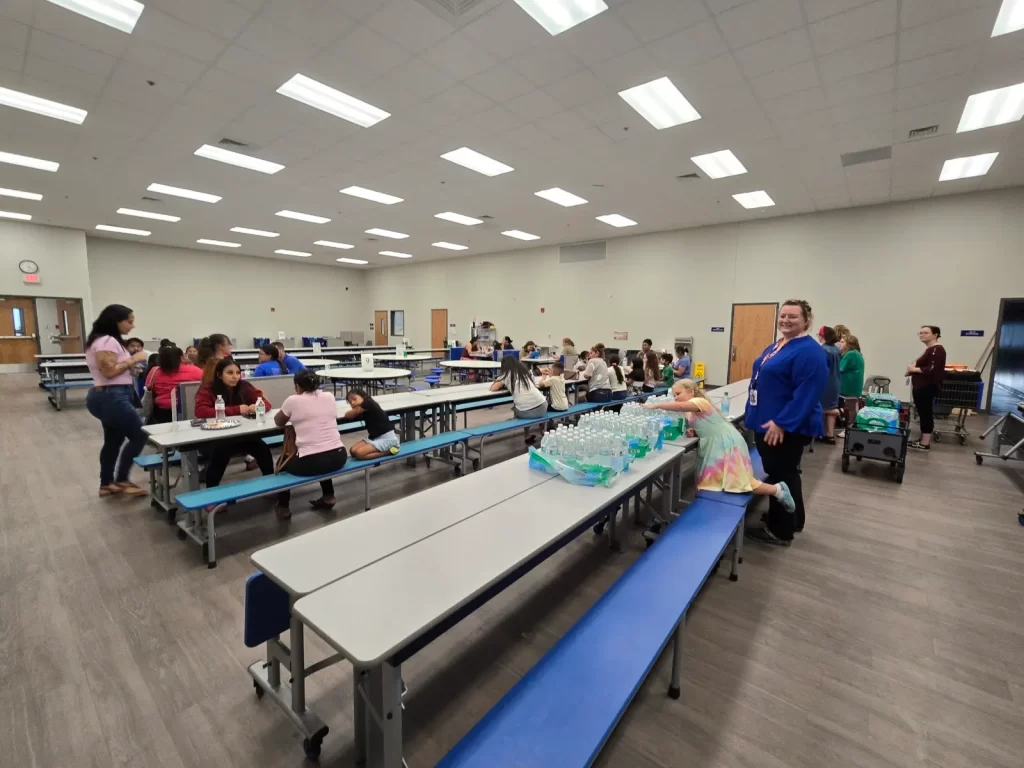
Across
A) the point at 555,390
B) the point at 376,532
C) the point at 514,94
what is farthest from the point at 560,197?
the point at 376,532

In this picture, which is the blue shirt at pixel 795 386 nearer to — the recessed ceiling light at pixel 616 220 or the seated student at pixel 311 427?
the seated student at pixel 311 427

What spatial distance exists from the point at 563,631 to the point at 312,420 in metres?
2.15

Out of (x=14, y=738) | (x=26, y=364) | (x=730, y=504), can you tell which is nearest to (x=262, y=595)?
(x=14, y=738)

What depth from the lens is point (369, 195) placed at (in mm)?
8031

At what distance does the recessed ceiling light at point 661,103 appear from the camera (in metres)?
4.41

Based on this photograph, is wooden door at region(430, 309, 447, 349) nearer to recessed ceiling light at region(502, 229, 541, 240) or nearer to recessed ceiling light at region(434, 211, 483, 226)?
recessed ceiling light at region(502, 229, 541, 240)

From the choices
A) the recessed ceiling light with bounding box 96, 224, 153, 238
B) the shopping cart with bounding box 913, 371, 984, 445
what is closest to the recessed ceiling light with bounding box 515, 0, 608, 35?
the shopping cart with bounding box 913, 371, 984, 445

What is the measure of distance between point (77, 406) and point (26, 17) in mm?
6713

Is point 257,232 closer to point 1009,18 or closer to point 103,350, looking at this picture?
point 103,350

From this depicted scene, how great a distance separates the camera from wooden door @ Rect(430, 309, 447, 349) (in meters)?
15.8

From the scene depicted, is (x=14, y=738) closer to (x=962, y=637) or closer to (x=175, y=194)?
(x=962, y=637)

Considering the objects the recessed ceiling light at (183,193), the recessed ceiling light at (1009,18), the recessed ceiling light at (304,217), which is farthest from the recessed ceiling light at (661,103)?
the recessed ceiling light at (183,193)

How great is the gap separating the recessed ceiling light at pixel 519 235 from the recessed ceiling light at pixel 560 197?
8.38 ft

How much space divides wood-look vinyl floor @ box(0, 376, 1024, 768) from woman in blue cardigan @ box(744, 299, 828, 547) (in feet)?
1.01
